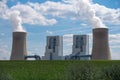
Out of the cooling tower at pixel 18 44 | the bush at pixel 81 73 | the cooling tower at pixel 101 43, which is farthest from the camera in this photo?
the cooling tower at pixel 18 44

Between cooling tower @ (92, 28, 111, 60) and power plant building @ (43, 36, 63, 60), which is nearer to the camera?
cooling tower @ (92, 28, 111, 60)

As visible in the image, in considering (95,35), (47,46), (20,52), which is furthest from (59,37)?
(95,35)

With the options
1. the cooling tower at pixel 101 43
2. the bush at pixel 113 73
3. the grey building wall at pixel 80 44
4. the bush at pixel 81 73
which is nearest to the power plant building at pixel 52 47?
the grey building wall at pixel 80 44

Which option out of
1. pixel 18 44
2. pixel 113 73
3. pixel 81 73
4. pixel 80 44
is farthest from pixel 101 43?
pixel 80 44

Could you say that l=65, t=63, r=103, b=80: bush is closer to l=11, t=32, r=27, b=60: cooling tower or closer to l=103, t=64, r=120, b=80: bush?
l=103, t=64, r=120, b=80: bush

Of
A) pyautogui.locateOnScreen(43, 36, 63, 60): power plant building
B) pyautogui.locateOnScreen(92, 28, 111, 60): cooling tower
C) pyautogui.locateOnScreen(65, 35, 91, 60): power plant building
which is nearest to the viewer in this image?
pyautogui.locateOnScreen(92, 28, 111, 60): cooling tower

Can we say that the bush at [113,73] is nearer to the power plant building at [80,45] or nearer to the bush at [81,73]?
the bush at [81,73]

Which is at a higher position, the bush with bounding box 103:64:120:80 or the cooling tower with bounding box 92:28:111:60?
the cooling tower with bounding box 92:28:111:60

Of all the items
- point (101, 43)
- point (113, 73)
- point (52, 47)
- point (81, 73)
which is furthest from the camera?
point (52, 47)

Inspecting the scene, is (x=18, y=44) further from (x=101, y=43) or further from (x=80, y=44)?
(x=80, y=44)

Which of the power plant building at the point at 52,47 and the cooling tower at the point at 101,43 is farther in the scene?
the power plant building at the point at 52,47

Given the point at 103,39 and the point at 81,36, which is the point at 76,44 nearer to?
the point at 81,36

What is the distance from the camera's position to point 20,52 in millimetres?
58156

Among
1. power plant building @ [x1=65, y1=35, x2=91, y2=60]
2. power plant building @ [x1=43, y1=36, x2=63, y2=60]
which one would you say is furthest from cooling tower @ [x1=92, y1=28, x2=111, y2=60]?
power plant building @ [x1=43, y1=36, x2=63, y2=60]
